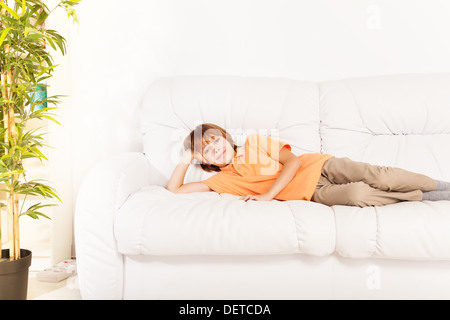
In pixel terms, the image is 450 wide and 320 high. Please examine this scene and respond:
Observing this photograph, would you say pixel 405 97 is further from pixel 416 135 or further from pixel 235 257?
pixel 235 257

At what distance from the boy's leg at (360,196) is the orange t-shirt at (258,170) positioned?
116 mm

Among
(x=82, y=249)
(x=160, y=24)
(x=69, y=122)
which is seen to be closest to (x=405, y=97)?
(x=160, y=24)

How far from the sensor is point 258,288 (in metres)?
1.25

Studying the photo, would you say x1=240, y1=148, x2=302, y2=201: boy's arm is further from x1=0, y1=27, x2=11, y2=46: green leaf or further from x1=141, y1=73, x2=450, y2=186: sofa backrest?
x1=0, y1=27, x2=11, y2=46: green leaf

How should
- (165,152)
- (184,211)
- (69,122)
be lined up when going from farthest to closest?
(69,122) → (165,152) → (184,211)

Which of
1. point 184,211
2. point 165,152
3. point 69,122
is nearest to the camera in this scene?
point 184,211

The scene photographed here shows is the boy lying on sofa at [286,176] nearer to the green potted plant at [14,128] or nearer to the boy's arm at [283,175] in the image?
the boy's arm at [283,175]

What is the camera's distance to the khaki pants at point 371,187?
1.34m

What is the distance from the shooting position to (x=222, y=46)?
210 centimetres

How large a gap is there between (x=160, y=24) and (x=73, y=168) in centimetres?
94

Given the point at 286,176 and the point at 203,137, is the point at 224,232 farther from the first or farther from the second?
the point at 203,137

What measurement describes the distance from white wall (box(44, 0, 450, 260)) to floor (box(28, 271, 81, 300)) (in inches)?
24.1

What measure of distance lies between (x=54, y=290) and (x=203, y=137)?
35.0 inches

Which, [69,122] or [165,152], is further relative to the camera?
[69,122]
